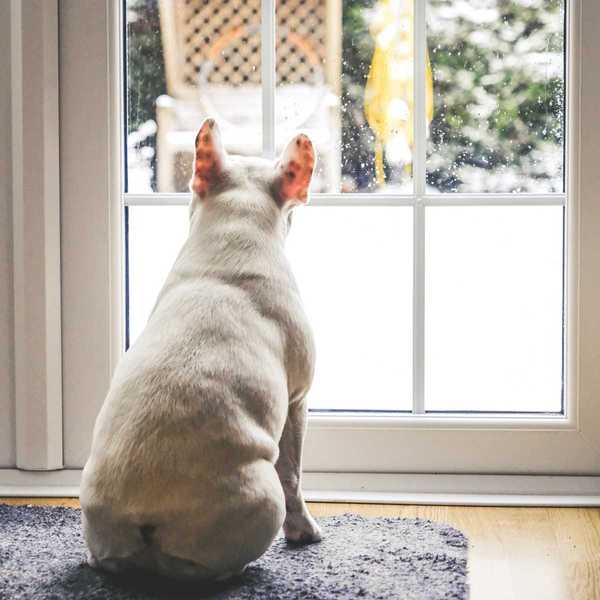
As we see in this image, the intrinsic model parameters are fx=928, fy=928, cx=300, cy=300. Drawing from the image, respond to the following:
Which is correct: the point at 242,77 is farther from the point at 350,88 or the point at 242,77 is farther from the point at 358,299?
the point at 358,299

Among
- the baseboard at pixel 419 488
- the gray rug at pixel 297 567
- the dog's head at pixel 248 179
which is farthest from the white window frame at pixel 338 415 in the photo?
the dog's head at pixel 248 179

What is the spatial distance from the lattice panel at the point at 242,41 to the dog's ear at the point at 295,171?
43 cm

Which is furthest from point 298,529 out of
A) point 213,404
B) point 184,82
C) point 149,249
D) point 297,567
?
point 184,82

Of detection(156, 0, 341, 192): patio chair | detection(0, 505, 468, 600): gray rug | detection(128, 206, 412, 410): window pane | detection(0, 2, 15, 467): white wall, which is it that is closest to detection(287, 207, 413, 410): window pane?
detection(128, 206, 412, 410): window pane

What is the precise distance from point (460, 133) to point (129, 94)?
26.6 inches

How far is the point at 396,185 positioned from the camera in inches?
73.3

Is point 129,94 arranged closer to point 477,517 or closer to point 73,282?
point 73,282

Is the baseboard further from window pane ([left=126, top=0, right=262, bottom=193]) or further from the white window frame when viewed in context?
window pane ([left=126, top=0, right=262, bottom=193])

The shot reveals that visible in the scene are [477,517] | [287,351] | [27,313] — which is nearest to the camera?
[287,351]

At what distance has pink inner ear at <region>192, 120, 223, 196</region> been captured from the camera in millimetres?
1463

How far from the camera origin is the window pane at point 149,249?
190cm

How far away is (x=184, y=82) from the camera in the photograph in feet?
6.20

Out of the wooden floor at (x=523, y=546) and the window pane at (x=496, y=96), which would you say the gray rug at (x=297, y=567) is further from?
the window pane at (x=496, y=96)

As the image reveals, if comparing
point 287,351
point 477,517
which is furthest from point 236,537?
point 477,517
